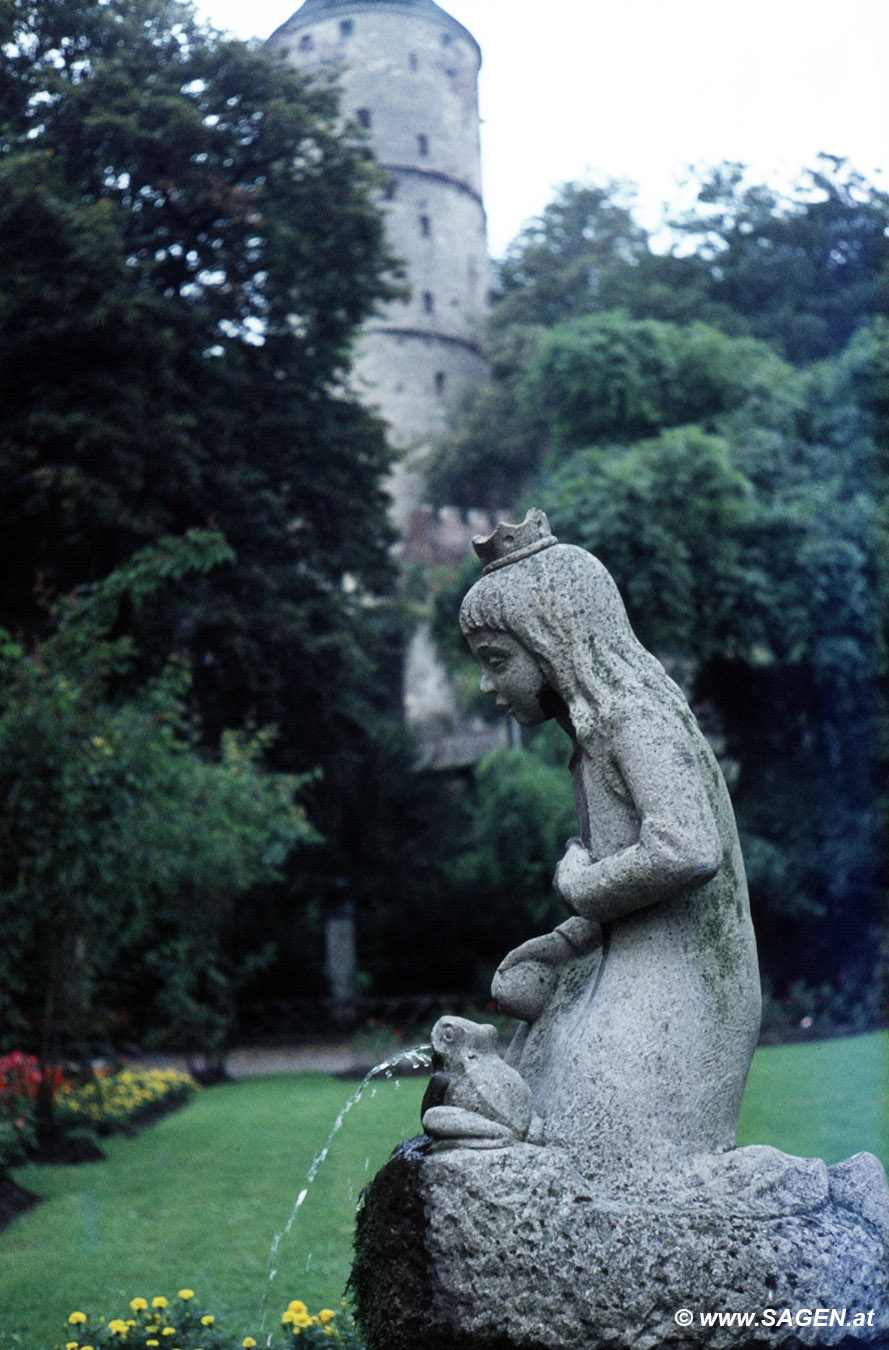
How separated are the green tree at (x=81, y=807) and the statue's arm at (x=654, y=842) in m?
6.66

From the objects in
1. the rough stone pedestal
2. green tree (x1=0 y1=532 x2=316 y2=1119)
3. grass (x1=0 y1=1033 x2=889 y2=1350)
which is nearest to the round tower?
grass (x1=0 y1=1033 x2=889 y2=1350)

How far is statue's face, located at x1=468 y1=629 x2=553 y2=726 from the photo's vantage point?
343cm

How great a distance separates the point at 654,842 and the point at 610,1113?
60 cm

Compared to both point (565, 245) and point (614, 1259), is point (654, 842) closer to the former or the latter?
point (614, 1259)

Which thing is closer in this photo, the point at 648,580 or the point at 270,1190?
the point at 270,1190

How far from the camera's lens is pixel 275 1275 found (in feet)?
21.3

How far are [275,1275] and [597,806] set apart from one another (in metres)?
4.15

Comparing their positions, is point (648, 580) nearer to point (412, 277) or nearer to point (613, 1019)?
point (613, 1019)

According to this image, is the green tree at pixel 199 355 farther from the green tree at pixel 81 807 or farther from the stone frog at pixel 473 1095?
the stone frog at pixel 473 1095

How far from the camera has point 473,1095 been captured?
3123 mm

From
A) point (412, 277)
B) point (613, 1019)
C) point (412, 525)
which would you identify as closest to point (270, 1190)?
point (613, 1019)

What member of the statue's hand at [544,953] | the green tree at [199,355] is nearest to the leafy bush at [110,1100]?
the green tree at [199,355]

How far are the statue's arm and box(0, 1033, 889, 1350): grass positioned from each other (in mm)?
3029

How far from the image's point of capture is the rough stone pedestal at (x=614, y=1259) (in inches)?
114
